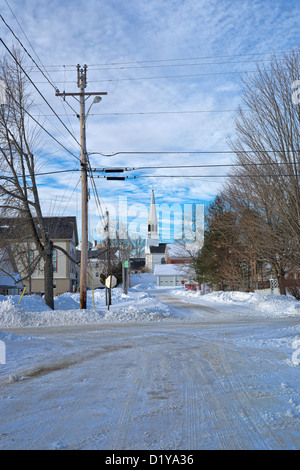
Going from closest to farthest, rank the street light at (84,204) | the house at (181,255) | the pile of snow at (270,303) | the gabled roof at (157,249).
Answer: the street light at (84,204), the pile of snow at (270,303), the house at (181,255), the gabled roof at (157,249)

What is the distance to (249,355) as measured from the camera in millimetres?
9500

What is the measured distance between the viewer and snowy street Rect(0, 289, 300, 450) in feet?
14.6

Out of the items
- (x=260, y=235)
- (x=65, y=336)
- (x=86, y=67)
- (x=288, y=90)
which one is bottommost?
(x=65, y=336)

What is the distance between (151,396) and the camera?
6.12 metres

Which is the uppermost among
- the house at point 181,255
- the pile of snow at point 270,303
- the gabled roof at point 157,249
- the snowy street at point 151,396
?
the gabled roof at point 157,249

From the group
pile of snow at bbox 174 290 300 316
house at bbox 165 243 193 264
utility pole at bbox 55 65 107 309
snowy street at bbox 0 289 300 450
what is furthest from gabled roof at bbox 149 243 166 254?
snowy street at bbox 0 289 300 450

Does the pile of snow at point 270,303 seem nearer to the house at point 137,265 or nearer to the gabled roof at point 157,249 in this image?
the house at point 137,265

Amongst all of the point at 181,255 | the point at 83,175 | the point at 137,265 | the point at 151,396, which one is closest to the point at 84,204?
the point at 83,175

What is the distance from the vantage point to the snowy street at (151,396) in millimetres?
4453

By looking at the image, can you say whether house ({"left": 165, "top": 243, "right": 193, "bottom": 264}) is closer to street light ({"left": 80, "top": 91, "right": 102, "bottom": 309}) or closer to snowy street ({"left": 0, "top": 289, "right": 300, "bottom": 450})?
street light ({"left": 80, "top": 91, "right": 102, "bottom": 309})

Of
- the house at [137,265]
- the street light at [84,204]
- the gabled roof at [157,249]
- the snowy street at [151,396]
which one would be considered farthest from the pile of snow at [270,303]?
the gabled roof at [157,249]
